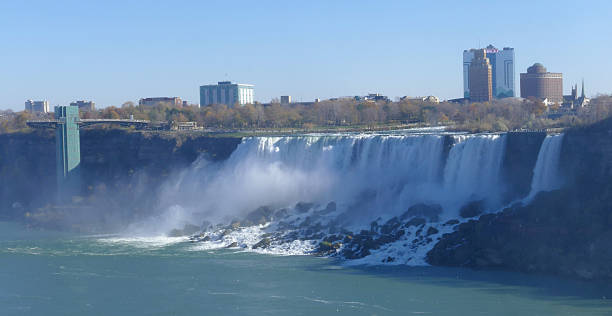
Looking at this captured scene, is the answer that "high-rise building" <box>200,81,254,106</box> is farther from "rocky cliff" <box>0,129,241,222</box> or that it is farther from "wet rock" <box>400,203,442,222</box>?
"wet rock" <box>400,203,442,222</box>

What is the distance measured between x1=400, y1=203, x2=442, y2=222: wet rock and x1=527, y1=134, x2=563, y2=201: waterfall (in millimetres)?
3489

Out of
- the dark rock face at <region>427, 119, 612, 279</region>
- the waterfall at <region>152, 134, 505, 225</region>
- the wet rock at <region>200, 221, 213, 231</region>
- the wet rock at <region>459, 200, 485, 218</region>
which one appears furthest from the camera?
the wet rock at <region>200, 221, 213, 231</region>

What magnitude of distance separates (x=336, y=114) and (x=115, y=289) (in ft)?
119

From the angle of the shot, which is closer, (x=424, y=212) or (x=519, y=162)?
(x=424, y=212)

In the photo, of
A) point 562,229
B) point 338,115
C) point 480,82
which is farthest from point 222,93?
point 562,229

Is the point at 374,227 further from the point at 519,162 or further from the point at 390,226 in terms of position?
the point at 519,162

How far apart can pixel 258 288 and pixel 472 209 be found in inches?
406

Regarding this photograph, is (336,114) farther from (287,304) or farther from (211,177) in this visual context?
(287,304)

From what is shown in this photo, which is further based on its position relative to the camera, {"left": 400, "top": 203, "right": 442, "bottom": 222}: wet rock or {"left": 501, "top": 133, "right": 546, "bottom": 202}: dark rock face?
{"left": 501, "top": 133, "right": 546, "bottom": 202}: dark rock face

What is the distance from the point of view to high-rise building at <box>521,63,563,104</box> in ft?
328

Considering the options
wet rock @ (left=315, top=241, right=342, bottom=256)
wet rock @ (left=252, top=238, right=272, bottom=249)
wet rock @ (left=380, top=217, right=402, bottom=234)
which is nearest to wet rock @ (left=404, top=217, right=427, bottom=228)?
wet rock @ (left=380, top=217, right=402, bottom=234)

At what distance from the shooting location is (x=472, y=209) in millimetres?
28797

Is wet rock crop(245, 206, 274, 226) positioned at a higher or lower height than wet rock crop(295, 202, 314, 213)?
lower

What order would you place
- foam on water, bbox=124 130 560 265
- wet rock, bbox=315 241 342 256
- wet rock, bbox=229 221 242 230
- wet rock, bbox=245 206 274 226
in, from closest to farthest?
wet rock, bbox=315 241 342 256
foam on water, bbox=124 130 560 265
wet rock, bbox=229 221 242 230
wet rock, bbox=245 206 274 226
